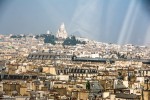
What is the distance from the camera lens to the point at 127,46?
65812mm

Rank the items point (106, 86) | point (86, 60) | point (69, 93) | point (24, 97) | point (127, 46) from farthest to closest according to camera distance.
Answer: point (127, 46)
point (86, 60)
point (106, 86)
point (69, 93)
point (24, 97)

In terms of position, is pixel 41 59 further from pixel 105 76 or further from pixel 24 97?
pixel 24 97

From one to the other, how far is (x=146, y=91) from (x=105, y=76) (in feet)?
19.5

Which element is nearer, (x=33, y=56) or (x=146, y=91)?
(x=146, y=91)

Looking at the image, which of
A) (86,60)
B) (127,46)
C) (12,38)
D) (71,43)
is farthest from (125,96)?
(12,38)

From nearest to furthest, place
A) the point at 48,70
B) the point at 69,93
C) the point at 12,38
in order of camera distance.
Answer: the point at 69,93 < the point at 48,70 < the point at 12,38

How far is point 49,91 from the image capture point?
16.2m

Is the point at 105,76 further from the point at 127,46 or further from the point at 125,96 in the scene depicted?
the point at 127,46

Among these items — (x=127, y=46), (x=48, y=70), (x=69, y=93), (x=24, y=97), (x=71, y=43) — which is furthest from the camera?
(x=71, y=43)

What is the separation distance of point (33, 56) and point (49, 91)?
24563 mm

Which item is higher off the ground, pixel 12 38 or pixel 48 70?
pixel 12 38

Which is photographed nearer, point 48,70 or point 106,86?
point 106,86

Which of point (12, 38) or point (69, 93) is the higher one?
point (12, 38)

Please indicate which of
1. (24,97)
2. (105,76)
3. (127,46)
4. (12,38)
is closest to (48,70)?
(105,76)
